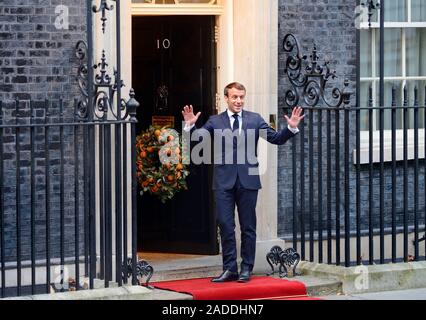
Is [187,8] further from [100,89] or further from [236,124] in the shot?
[236,124]

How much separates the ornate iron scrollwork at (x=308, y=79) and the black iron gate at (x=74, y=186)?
1.74 m

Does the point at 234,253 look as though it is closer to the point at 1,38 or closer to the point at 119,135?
the point at 119,135

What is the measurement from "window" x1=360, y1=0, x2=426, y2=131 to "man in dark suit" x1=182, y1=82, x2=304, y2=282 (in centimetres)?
231

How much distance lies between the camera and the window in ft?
42.6

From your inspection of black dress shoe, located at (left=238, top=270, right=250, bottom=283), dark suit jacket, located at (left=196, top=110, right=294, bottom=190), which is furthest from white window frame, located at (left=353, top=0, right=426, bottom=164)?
black dress shoe, located at (left=238, top=270, right=250, bottom=283)

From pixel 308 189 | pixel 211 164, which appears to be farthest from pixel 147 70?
pixel 308 189

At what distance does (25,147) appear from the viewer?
10773mm

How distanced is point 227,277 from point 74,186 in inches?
61.9

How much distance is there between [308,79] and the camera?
12.4 m

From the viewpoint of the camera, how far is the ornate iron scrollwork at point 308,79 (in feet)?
37.9

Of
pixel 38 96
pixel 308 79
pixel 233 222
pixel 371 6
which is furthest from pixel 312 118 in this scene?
pixel 38 96

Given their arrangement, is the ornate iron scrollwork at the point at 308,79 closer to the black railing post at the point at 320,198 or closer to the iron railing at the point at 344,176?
the iron railing at the point at 344,176
